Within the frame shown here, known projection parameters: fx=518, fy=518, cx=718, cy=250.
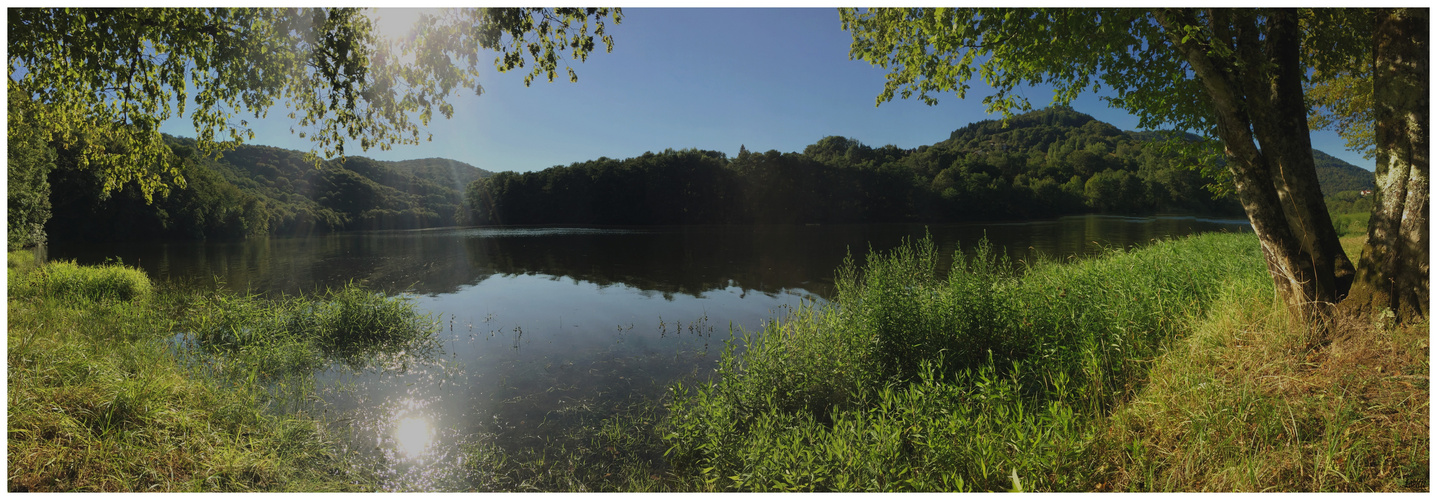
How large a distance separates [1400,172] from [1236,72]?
125 centimetres

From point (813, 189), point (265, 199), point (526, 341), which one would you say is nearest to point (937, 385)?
point (526, 341)

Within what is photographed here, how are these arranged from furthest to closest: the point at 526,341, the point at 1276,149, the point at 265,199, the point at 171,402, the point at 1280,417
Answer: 1. the point at 265,199
2. the point at 526,341
3. the point at 171,402
4. the point at 1276,149
5. the point at 1280,417

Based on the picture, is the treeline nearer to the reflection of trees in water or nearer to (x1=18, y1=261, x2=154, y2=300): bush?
the reflection of trees in water

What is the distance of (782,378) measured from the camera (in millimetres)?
5164

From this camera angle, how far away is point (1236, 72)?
168 inches

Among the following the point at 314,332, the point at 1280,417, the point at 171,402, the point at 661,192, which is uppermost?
the point at 661,192

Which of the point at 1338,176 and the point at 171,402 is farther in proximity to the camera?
the point at 1338,176

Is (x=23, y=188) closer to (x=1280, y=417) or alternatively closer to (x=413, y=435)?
(x=413, y=435)

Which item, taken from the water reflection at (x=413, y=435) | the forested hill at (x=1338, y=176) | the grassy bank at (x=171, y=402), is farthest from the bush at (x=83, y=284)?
the forested hill at (x=1338, y=176)

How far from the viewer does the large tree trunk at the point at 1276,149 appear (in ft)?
13.2

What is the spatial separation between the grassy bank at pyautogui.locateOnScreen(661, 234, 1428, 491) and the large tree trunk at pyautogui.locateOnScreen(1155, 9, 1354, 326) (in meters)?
0.37

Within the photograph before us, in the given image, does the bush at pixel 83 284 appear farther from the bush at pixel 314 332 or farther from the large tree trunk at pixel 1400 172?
the large tree trunk at pixel 1400 172

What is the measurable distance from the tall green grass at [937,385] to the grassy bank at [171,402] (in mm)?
3333

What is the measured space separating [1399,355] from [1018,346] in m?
2.29
